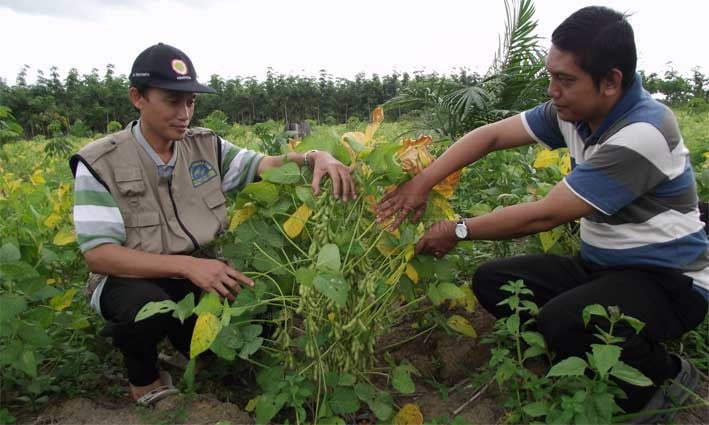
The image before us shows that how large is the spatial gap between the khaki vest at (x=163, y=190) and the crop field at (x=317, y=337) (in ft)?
0.49

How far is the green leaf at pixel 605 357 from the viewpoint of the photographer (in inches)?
53.0

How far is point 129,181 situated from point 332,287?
0.94 meters

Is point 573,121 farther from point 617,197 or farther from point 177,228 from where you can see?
point 177,228

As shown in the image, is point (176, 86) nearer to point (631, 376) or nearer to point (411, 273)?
point (411, 273)

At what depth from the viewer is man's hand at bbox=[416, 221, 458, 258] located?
1792 millimetres

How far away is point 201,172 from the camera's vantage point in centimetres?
213

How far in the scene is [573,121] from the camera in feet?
6.15

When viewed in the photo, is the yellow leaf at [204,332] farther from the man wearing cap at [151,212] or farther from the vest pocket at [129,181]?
the vest pocket at [129,181]

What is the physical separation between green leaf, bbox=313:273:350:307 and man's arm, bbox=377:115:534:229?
13.5 inches

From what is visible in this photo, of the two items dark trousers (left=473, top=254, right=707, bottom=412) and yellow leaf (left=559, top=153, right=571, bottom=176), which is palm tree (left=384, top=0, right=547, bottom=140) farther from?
dark trousers (left=473, top=254, right=707, bottom=412)

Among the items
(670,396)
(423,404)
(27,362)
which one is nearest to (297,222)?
(423,404)

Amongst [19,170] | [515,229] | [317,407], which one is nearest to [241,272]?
[317,407]

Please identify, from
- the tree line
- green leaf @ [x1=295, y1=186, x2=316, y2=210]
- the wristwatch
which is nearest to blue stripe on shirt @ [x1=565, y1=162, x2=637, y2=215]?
the wristwatch

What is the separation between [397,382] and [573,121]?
1054 mm
